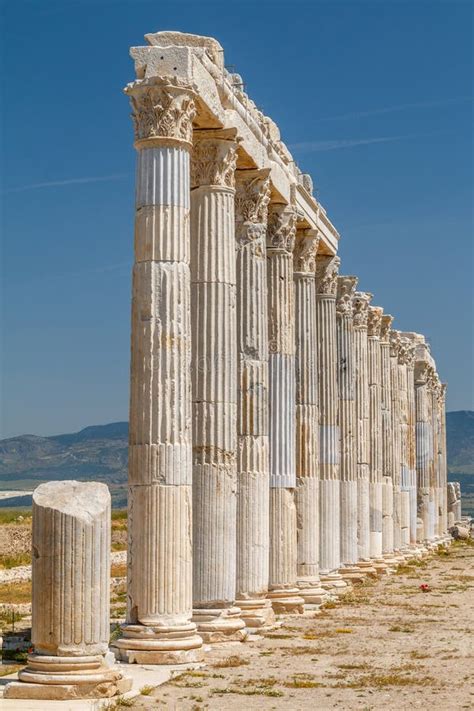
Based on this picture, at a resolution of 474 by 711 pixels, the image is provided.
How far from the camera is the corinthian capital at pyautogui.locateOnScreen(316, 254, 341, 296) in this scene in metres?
42.1

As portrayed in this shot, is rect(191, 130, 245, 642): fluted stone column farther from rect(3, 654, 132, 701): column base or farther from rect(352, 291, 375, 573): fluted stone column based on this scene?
rect(352, 291, 375, 573): fluted stone column

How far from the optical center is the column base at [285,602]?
1276 inches

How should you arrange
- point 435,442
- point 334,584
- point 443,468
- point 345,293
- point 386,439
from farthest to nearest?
point 443,468
point 435,442
point 386,439
point 345,293
point 334,584

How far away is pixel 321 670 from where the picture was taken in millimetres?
21984

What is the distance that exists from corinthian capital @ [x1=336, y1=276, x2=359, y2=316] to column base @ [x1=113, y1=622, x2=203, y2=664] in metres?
24.5

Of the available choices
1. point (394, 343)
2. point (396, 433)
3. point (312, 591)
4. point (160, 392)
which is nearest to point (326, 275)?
point (312, 591)

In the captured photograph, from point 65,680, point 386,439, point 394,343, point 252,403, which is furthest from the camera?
point 394,343

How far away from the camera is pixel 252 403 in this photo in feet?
97.6

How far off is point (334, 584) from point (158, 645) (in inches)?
685

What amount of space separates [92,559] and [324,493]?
72.3ft

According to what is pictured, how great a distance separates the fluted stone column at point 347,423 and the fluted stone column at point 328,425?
70.6 inches

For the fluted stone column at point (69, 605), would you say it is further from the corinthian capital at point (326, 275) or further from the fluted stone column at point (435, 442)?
the fluted stone column at point (435, 442)

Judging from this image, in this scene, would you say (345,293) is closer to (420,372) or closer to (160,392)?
(160,392)

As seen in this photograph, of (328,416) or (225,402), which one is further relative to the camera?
(328,416)
